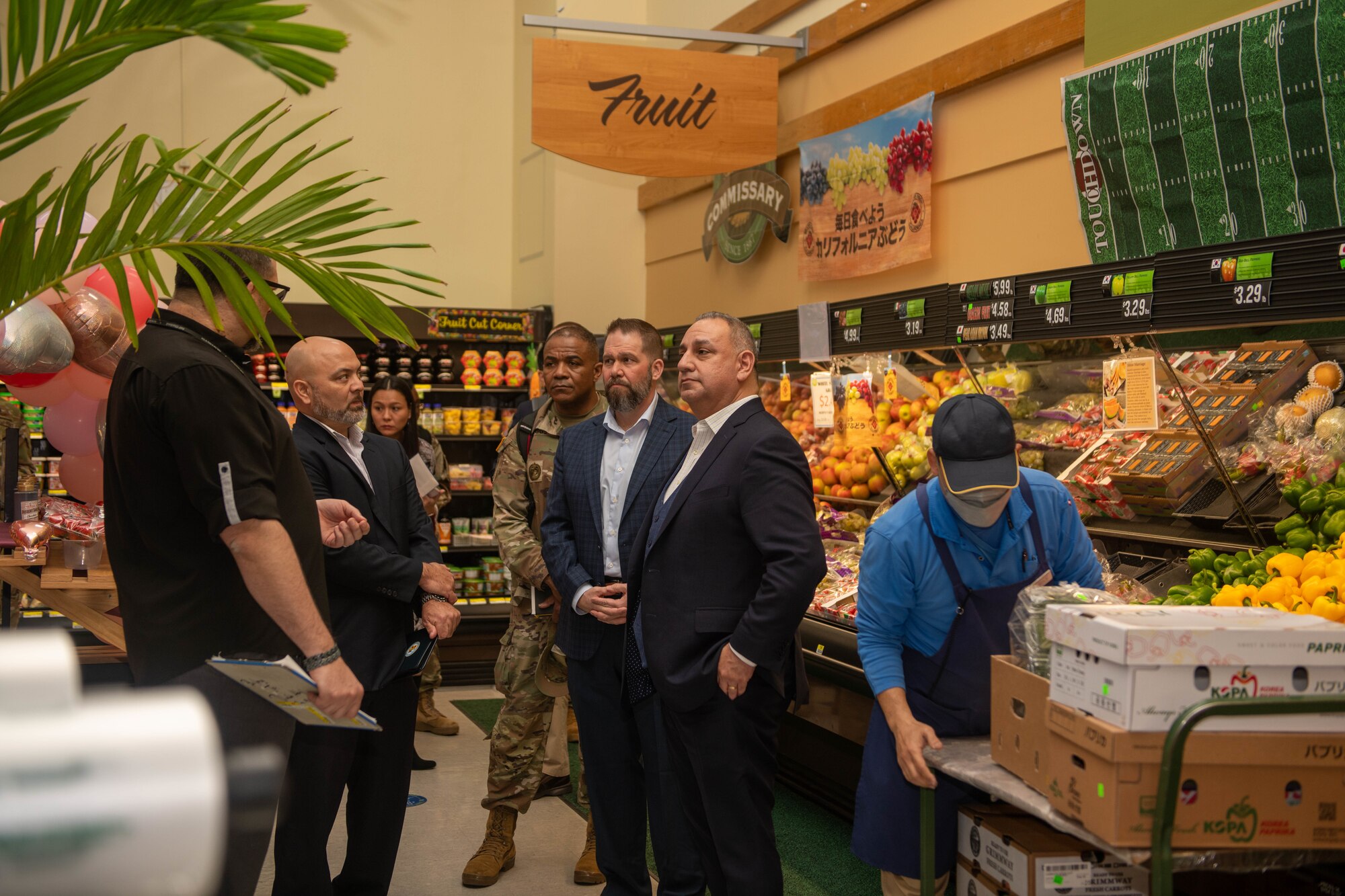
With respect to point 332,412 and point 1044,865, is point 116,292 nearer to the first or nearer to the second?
point 332,412

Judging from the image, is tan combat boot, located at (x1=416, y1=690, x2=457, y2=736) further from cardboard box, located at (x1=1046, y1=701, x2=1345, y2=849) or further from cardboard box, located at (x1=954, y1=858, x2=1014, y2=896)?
cardboard box, located at (x1=1046, y1=701, x2=1345, y2=849)

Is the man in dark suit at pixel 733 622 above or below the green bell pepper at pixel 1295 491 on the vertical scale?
below

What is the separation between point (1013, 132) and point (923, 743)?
2896mm

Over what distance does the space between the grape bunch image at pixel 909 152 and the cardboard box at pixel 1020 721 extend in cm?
306

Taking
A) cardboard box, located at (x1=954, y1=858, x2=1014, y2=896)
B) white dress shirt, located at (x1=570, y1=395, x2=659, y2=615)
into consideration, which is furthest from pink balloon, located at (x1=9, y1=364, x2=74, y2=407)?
cardboard box, located at (x1=954, y1=858, x2=1014, y2=896)

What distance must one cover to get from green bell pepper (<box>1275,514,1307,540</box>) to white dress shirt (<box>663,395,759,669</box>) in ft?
4.94

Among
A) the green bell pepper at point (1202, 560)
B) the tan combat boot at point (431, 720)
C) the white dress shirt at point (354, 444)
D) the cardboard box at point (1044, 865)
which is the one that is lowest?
the tan combat boot at point (431, 720)

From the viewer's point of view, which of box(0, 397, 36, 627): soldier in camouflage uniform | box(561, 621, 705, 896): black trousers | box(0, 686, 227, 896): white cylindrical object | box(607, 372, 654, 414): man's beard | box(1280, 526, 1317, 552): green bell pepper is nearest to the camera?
box(0, 686, 227, 896): white cylindrical object

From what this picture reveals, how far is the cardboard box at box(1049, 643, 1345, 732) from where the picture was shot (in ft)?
6.07

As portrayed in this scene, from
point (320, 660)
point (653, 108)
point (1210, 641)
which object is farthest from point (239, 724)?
point (653, 108)

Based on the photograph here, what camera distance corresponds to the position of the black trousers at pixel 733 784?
2.67m

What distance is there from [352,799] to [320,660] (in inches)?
48.0

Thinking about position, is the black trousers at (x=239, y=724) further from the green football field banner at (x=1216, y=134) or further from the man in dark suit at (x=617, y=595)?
the green football field banner at (x=1216, y=134)

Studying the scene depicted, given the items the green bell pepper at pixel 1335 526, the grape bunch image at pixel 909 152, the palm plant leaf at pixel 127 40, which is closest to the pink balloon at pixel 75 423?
the palm plant leaf at pixel 127 40
